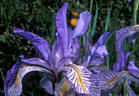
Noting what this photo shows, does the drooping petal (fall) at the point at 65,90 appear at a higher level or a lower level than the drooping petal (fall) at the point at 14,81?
lower

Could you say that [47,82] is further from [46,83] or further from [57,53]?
[57,53]

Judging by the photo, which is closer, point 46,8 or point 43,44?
point 43,44

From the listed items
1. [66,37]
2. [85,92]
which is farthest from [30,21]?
[85,92]

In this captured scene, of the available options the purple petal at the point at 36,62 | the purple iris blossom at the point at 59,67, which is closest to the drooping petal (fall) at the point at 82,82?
the purple iris blossom at the point at 59,67

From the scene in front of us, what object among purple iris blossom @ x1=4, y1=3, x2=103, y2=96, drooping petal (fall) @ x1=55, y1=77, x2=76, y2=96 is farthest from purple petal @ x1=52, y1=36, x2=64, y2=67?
drooping petal (fall) @ x1=55, y1=77, x2=76, y2=96

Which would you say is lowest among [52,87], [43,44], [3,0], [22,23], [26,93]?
[26,93]

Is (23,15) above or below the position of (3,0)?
below

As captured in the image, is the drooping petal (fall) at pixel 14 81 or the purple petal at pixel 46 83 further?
the purple petal at pixel 46 83

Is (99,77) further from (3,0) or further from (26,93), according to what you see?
(3,0)

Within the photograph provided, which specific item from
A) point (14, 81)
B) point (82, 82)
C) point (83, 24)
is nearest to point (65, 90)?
point (82, 82)

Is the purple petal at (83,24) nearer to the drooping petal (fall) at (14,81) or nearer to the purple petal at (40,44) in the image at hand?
the purple petal at (40,44)
